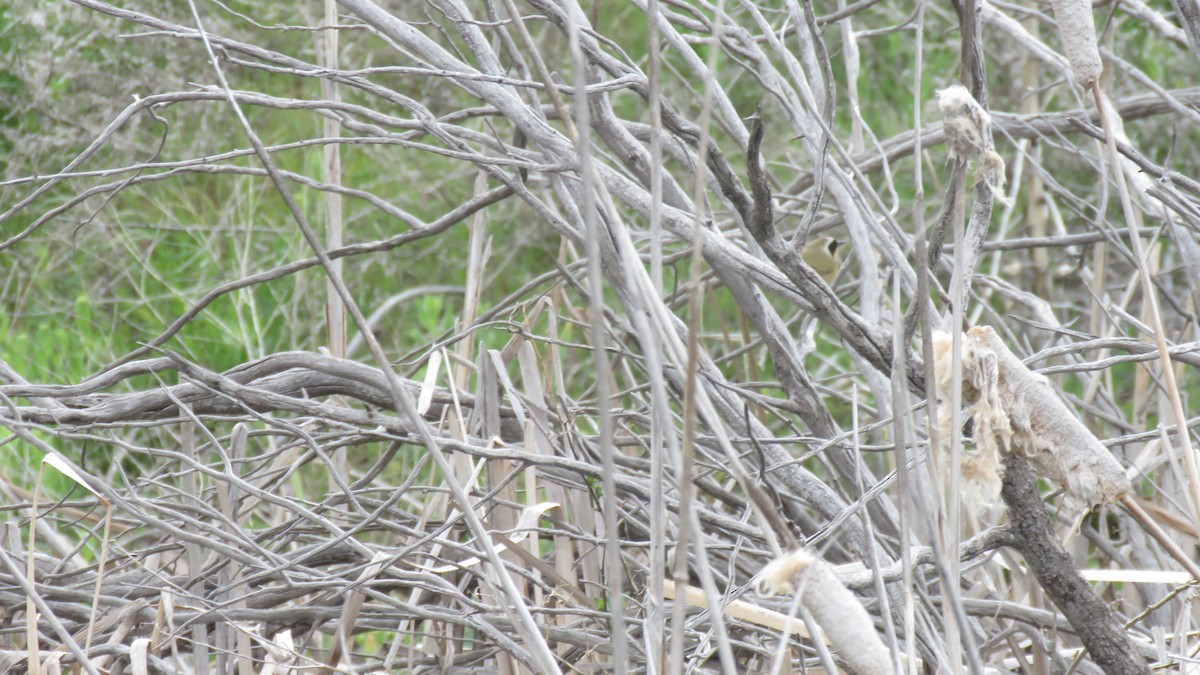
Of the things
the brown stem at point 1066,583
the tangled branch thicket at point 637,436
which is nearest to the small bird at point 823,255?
the tangled branch thicket at point 637,436

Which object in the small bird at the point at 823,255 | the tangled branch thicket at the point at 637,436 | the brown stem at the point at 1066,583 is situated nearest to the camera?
the tangled branch thicket at the point at 637,436

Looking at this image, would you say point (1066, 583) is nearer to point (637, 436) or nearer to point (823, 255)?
point (637, 436)

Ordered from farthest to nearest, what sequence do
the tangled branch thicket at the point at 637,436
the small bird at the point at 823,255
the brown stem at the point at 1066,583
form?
the small bird at the point at 823,255
the brown stem at the point at 1066,583
the tangled branch thicket at the point at 637,436

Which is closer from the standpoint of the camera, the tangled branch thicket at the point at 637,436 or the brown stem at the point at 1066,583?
the tangled branch thicket at the point at 637,436

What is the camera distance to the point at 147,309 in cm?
298

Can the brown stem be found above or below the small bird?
above

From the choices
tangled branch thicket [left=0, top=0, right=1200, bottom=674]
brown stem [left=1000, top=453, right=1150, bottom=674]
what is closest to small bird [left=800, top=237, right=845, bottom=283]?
tangled branch thicket [left=0, top=0, right=1200, bottom=674]

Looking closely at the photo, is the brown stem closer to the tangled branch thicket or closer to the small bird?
the tangled branch thicket

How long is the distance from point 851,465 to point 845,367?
6.10 ft

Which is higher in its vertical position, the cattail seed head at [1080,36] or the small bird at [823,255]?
the cattail seed head at [1080,36]

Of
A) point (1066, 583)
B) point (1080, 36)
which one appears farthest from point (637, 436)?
point (1080, 36)

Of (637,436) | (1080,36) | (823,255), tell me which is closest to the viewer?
(1080,36)

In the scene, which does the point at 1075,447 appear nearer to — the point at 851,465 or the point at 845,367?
the point at 851,465

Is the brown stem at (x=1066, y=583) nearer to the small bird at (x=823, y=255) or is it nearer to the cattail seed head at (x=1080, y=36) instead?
the cattail seed head at (x=1080, y=36)
